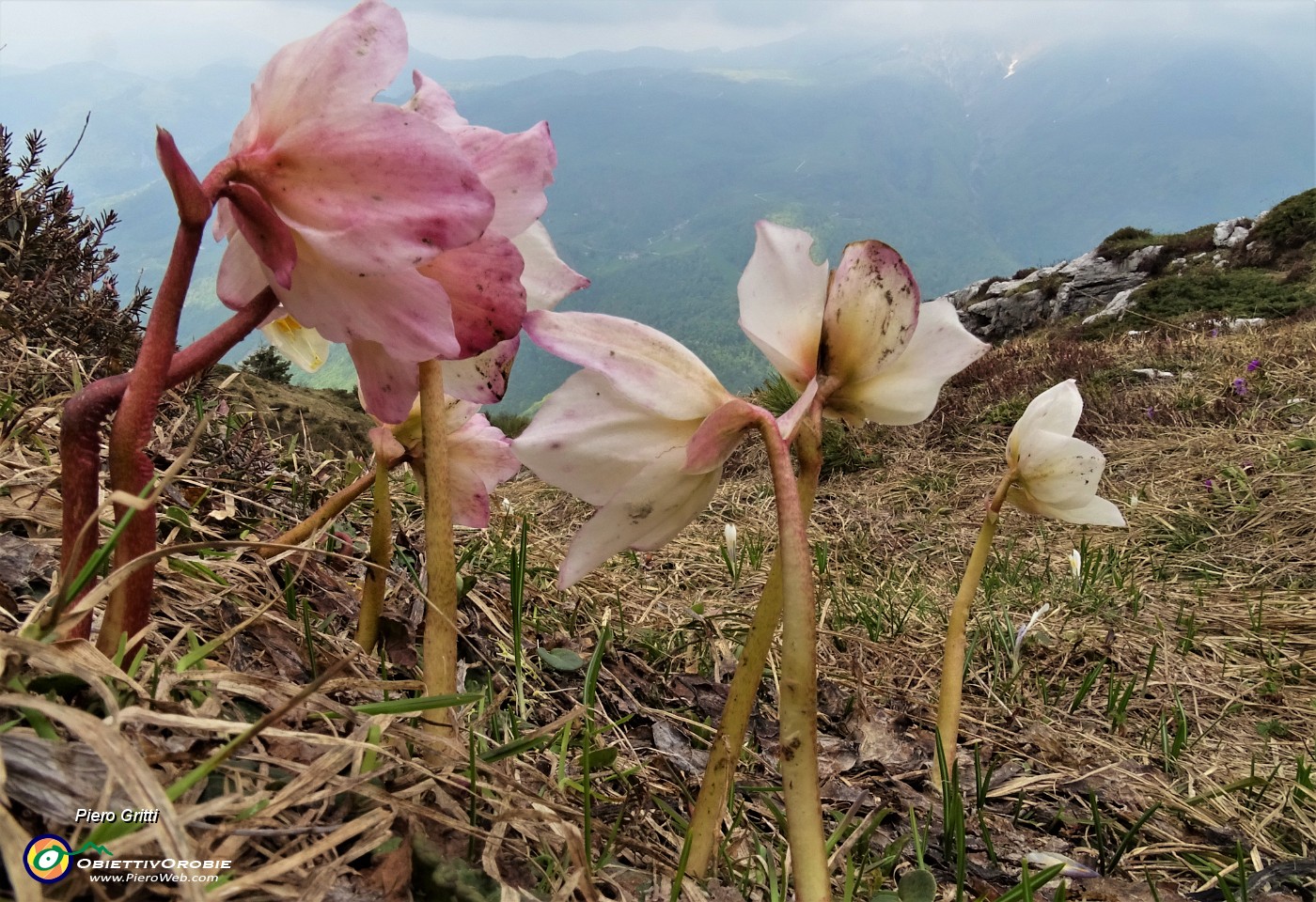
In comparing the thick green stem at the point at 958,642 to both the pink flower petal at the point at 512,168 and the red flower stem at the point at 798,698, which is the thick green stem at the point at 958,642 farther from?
the pink flower petal at the point at 512,168

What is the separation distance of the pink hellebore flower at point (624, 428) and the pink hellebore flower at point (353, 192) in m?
0.12

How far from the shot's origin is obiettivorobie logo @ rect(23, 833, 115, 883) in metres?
0.49

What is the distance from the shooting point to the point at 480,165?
73 cm

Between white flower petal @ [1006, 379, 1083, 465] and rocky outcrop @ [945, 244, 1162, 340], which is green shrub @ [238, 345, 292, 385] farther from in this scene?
rocky outcrop @ [945, 244, 1162, 340]

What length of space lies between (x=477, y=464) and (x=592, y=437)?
1.32ft

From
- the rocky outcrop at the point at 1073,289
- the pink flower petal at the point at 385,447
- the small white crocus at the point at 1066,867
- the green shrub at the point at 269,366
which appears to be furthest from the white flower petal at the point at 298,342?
the rocky outcrop at the point at 1073,289

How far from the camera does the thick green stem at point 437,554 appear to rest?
80 centimetres

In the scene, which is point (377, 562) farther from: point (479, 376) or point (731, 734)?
point (731, 734)

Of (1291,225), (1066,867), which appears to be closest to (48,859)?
(1066,867)

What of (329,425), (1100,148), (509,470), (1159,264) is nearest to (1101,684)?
(509,470)

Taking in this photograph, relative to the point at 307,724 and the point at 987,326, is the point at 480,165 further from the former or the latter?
the point at 987,326

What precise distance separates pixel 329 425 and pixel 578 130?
19135 centimetres

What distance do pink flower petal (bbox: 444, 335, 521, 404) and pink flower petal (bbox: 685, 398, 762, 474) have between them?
9.7 inches

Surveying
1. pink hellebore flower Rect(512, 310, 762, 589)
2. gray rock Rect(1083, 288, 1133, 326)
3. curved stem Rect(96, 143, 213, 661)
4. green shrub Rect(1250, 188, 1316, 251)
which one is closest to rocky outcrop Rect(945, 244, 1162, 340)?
green shrub Rect(1250, 188, 1316, 251)
